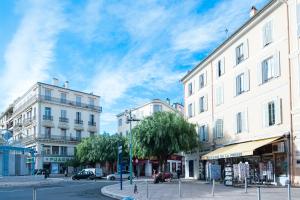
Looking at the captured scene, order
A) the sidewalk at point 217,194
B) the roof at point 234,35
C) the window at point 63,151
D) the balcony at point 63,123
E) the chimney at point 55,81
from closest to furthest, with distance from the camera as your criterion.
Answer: the sidewalk at point 217,194
the roof at point 234,35
the window at point 63,151
the balcony at point 63,123
the chimney at point 55,81

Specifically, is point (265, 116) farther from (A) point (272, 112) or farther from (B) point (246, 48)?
(B) point (246, 48)

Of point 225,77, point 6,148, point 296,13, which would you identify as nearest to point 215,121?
point 225,77

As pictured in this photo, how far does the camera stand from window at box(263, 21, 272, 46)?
30.4 metres

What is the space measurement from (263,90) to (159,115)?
51.8ft

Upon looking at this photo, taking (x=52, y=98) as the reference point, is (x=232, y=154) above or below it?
A: below

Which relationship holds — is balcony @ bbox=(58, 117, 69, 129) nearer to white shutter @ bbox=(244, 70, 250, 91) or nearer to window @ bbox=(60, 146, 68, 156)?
window @ bbox=(60, 146, 68, 156)

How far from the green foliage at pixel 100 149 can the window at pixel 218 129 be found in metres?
30.1

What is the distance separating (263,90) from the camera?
1228 inches

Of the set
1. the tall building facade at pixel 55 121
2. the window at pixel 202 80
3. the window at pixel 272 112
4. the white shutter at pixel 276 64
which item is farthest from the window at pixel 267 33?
the tall building facade at pixel 55 121

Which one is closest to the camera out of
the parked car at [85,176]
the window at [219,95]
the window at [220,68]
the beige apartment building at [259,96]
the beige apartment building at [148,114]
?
the beige apartment building at [259,96]

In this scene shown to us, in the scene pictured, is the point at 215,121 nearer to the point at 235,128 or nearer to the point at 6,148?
the point at 235,128

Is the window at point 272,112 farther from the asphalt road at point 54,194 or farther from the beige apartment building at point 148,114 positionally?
the beige apartment building at point 148,114

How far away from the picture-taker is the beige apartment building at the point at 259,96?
90.2ft

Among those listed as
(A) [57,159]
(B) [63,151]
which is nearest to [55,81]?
(B) [63,151]
